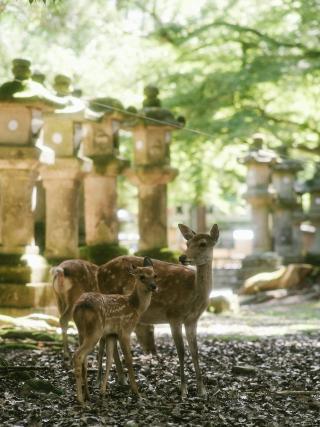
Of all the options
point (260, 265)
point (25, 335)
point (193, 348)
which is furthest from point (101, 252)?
point (260, 265)

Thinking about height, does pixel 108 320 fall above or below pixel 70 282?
below

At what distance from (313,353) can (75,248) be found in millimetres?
5001

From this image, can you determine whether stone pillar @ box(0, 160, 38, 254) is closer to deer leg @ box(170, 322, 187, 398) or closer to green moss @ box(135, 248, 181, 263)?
green moss @ box(135, 248, 181, 263)

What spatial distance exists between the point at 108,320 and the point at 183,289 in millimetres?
1212

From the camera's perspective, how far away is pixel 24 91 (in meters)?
12.2

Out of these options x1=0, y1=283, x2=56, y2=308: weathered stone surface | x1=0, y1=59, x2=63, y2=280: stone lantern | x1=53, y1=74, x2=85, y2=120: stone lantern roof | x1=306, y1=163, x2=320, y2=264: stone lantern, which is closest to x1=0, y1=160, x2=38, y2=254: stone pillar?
x1=0, y1=59, x2=63, y2=280: stone lantern

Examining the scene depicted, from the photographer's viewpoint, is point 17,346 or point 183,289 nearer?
point 183,289

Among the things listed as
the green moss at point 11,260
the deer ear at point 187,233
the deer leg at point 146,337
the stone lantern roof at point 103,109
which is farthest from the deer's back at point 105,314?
the stone lantern roof at point 103,109

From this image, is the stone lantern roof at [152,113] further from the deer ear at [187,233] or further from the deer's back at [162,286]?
the deer ear at [187,233]

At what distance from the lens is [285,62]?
19391 millimetres

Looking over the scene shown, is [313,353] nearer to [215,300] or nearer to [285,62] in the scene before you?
[215,300]

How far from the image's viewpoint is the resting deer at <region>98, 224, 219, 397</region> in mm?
6891

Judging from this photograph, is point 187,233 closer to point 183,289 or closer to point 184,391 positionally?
point 183,289

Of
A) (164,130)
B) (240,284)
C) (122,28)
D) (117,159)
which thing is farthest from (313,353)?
(122,28)
